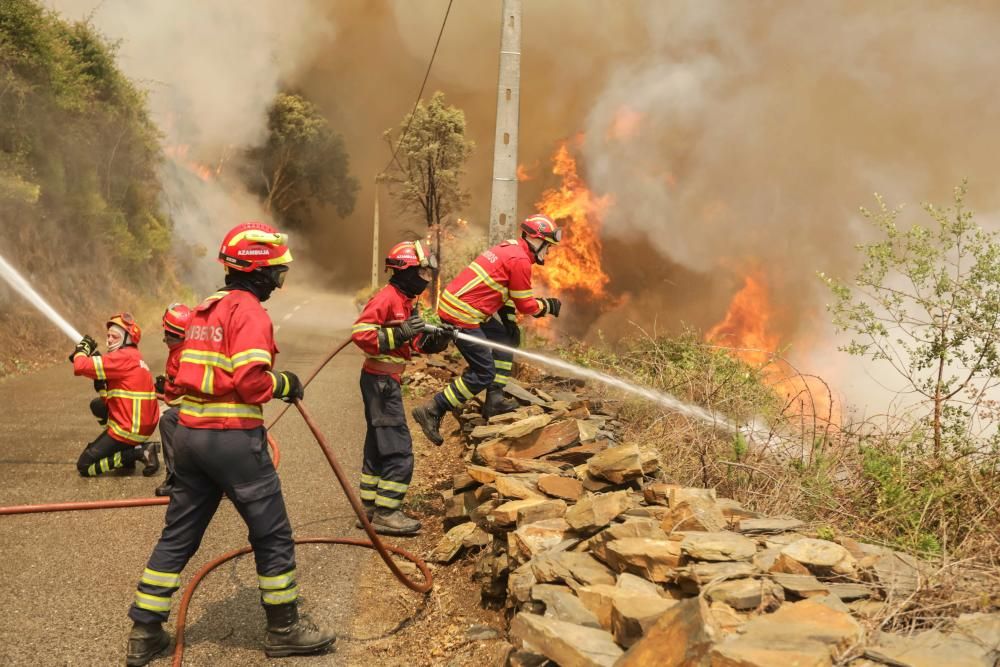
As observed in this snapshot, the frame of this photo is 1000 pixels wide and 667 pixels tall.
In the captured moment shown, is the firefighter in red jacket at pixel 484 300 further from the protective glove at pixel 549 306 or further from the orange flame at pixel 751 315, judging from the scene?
the orange flame at pixel 751 315

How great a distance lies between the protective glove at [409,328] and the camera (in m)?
5.21

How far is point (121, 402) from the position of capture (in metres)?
6.39

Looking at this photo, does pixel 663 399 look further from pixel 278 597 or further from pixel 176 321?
pixel 176 321

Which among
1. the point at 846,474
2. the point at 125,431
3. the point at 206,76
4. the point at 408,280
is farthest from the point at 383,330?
the point at 206,76

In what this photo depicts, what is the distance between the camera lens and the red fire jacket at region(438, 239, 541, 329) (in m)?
6.70

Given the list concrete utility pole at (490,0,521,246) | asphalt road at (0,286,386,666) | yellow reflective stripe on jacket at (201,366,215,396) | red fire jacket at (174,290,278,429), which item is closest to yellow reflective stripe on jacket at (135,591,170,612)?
asphalt road at (0,286,386,666)

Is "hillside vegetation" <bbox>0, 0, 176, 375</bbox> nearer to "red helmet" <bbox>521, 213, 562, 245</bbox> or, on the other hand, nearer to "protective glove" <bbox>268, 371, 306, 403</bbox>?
"red helmet" <bbox>521, 213, 562, 245</bbox>

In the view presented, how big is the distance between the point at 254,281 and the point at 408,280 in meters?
1.81

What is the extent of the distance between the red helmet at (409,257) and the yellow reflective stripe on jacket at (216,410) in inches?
78.0

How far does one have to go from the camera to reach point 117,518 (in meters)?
5.58

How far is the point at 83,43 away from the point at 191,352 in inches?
680

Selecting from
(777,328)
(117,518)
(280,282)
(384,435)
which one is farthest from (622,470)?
(777,328)

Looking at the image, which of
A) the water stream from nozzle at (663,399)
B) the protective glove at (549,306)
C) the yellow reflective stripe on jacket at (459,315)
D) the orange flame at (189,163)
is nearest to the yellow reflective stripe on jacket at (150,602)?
the water stream from nozzle at (663,399)

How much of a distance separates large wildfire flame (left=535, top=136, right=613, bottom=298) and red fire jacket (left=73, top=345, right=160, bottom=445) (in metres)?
15.0
